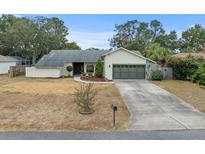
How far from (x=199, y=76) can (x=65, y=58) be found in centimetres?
1802

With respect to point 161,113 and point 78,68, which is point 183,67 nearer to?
point 78,68

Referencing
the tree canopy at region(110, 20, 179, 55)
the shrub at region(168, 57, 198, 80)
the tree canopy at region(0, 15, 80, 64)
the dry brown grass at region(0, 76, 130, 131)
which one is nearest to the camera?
the dry brown grass at region(0, 76, 130, 131)

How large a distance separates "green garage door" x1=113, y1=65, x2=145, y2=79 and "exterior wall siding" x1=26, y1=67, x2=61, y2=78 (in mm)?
7768

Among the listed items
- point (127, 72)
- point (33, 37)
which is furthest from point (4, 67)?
point (127, 72)

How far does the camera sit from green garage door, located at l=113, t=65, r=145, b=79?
30.0 metres

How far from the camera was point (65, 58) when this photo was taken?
115 feet

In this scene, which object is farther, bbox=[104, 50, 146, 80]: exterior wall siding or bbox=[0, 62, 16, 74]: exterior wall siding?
bbox=[0, 62, 16, 74]: exterior wall siding

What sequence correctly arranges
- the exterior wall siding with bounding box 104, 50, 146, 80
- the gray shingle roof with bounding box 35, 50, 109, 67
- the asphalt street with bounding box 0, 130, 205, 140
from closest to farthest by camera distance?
1. the asphalt street with bounding box 0, 130, 205, 140
2. the exterior wall siding with bounding box 104, 50, 146, 80
3. the gray shingle roof with bounding box 35, 50, 109, 67

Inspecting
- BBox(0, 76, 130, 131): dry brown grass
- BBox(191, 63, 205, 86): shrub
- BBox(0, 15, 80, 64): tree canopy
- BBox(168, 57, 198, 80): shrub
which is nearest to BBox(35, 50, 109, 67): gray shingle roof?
BBox(168, 57, 198, 80): shrub

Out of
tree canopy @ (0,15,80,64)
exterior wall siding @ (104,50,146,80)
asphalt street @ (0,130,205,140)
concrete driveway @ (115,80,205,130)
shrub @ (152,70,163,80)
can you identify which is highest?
tree canopy @ (0,15,80,64)

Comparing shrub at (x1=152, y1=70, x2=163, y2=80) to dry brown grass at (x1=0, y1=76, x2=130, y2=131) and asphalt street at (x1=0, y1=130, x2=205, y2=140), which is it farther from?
asphalt street at (x1=0, y1=130, x2=205, y2=140)

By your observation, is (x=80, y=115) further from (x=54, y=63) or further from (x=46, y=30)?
(x=46, y=30)

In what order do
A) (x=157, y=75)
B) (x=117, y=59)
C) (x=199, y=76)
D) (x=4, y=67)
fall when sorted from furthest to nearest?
(x=4, y=67) → (x=117, y=59) → (x=157, y=75) → (x=199, y=76)

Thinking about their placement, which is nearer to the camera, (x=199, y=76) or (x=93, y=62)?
(x=199, y=76)
